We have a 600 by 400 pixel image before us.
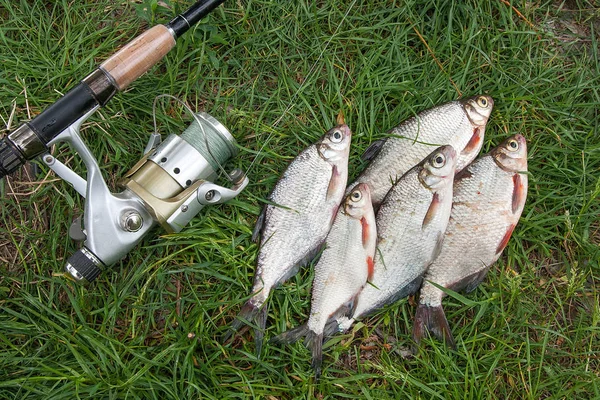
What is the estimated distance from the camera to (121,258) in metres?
2.94

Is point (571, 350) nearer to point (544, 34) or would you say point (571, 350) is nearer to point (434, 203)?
point (434, 203)

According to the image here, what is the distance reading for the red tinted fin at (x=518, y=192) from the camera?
10.2 feet

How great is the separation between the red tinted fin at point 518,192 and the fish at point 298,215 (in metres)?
0.97

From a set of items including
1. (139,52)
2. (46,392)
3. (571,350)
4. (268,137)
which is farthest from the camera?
(268,137)

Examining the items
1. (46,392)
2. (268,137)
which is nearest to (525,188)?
(268,137)

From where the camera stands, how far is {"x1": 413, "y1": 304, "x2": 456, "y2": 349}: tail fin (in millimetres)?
3002

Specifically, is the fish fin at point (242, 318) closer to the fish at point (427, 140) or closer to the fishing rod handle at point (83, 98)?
the fish at point (427, 140)

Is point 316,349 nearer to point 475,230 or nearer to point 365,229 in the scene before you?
point 365,229

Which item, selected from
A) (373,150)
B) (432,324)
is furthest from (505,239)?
(373,150)

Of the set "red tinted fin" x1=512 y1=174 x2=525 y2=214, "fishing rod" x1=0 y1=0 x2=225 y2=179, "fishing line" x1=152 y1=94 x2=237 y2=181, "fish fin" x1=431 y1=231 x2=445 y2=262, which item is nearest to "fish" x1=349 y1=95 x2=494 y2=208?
"red tinted fin" x1=512 y1=174 x2=525 y2=214

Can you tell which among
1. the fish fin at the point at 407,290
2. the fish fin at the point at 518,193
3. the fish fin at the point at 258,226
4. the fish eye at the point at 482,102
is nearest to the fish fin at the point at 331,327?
the fish fin at the point at 407,290

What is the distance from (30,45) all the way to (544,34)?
326 centimetres

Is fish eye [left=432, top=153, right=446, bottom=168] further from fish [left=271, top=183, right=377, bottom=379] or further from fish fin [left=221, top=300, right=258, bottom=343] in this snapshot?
fish fin [left=221, top=300, right=258, bottom=343]

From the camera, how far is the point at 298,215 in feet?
10.0
